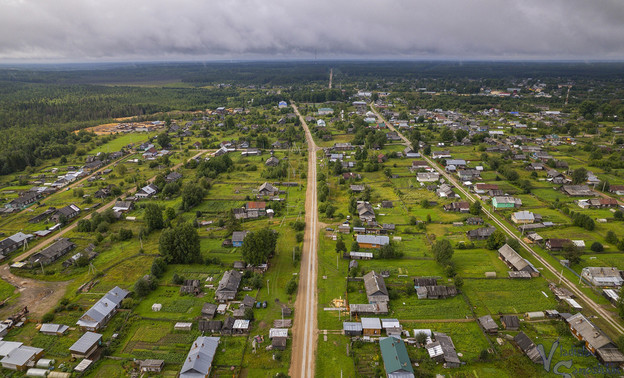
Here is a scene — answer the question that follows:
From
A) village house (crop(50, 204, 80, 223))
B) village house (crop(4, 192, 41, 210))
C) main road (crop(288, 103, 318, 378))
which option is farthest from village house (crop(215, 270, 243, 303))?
village house (crop(4, 192, 41, 210))

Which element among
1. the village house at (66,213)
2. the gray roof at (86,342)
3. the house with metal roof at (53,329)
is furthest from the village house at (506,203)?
the village house at (66,213)

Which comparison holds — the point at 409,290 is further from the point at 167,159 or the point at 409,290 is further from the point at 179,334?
the point at 167,159

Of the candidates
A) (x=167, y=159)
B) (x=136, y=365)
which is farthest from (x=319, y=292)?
(x=167, y=159)

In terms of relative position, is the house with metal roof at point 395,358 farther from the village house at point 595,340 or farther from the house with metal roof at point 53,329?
the house with metal roof at point 53,329

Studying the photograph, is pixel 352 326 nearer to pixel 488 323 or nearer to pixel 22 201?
pixel 488 323

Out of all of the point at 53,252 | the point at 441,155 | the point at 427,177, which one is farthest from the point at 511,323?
the point at 441,155

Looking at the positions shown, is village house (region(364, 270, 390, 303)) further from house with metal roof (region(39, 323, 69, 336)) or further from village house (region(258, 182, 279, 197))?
house with metal roof (region(39, 323, 69, 336))
